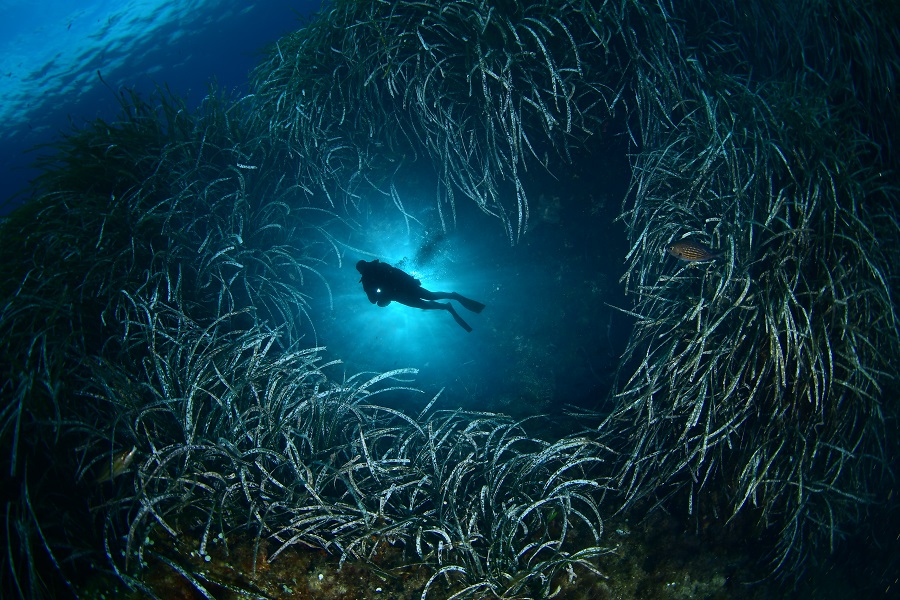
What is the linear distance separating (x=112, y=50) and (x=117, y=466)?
2406 cm

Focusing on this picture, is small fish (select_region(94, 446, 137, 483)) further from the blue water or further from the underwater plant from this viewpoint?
the blue water

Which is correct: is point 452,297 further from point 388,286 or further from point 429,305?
point 388,286

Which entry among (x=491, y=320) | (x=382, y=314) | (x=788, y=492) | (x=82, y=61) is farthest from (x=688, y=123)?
(x=82, y=61)

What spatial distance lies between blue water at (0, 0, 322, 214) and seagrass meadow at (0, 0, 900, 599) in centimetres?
1822

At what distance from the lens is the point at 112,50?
17.1 meters

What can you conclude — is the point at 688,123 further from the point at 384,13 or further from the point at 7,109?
the point at 7,109

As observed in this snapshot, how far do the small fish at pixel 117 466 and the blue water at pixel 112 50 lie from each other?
20.1 metres

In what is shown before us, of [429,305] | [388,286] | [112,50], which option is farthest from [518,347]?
[112,50]

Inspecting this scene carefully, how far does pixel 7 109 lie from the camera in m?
17.7

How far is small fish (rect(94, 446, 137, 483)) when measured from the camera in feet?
5.80

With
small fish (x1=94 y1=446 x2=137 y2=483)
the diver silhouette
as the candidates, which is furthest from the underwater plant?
small fish (x1=94 y1=446 x2=137 y2=483)

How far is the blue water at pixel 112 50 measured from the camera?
1666cm

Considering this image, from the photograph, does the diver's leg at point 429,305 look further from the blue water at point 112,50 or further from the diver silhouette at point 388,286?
the blue water at point 112,50

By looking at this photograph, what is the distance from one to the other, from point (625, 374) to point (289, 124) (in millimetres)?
3795
